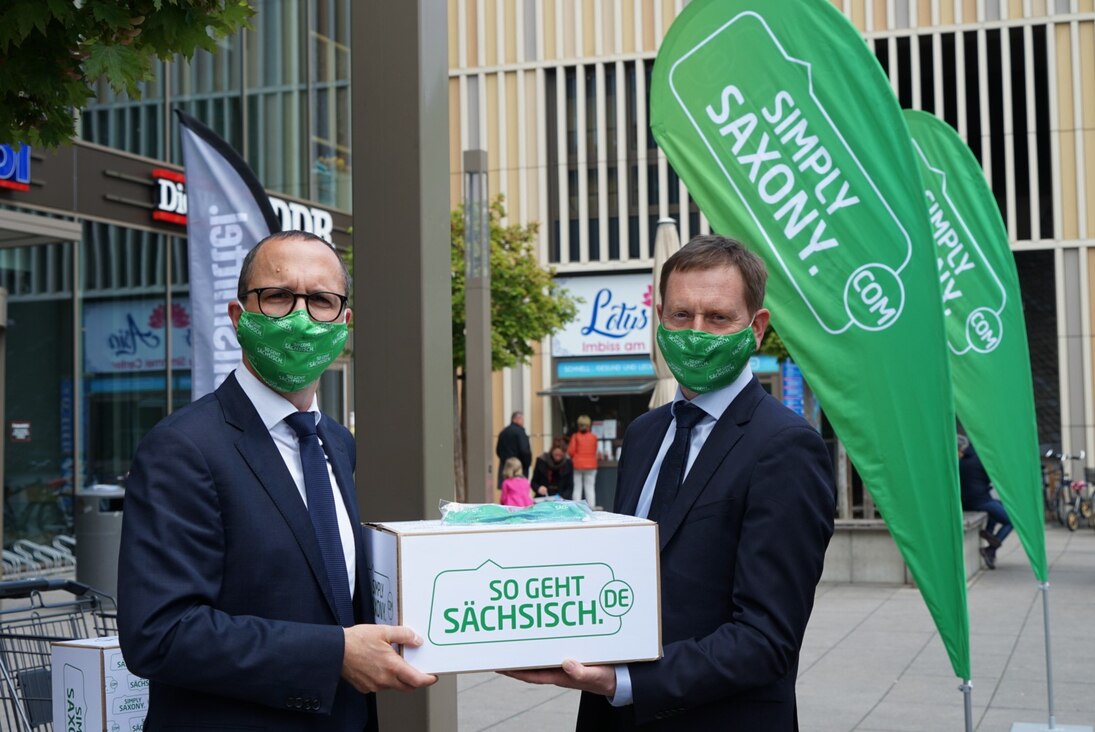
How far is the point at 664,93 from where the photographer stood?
511 centimetres

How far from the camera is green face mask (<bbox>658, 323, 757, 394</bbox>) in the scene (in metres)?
2.79

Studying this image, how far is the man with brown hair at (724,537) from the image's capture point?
2.51 meters

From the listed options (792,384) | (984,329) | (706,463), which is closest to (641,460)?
(706,463)

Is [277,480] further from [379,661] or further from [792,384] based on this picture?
[792,384]

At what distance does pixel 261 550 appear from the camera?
247 cm

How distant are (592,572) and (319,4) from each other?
829 inches

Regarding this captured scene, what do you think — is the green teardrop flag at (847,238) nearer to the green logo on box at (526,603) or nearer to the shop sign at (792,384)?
the green logo on box at (526,603)

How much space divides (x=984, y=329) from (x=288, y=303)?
586 centimetres

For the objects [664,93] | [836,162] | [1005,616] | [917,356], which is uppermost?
[664,93]

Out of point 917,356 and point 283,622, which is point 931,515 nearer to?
point 917,356

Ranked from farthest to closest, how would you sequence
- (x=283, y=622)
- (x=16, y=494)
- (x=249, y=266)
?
(x=16, y=494)
(x=249, y=266)
(x=283, y=622)

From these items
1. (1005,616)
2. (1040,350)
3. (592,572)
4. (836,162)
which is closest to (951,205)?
(836,162)

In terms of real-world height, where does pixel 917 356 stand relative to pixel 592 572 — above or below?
above

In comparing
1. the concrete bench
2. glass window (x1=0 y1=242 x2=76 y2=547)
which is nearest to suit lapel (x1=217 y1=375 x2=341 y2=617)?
the concrete bench
